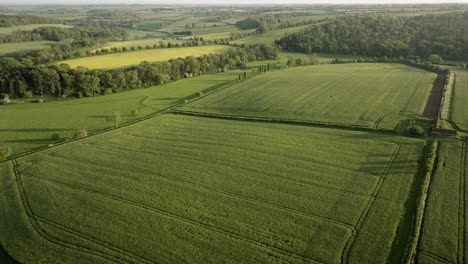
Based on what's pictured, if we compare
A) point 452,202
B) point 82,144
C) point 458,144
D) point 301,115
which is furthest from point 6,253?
point 458,144

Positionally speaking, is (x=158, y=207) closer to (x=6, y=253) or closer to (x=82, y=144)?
(x=6, y=253)

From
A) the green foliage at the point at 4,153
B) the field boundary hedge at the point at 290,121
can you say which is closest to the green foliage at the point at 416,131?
the field boundary hedge at the point at 290,121

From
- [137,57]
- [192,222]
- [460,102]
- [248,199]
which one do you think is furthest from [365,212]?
[137,57]

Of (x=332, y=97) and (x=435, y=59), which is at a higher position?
(x=435, y=59)

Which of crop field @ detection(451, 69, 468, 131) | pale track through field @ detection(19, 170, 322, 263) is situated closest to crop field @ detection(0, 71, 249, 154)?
pale track through field @ detection(19, 170, 322, 263)

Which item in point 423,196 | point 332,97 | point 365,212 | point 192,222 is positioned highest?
point 332,97

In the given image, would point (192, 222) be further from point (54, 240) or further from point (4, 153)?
point (4, 153)

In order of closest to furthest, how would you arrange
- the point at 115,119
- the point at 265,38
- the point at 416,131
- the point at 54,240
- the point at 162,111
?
the point at 54,240 → the point at 416,131 → the point at 115,119 → the point at 162,111 → the point at 265,38

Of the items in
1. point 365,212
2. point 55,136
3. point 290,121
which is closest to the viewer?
point 365,212
